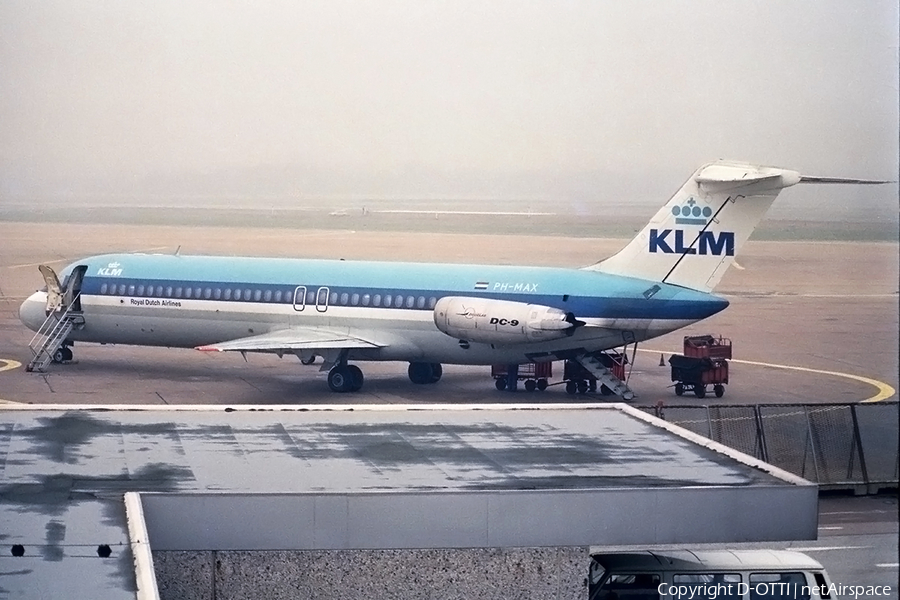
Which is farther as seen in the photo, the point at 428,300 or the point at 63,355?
the point at 63,355

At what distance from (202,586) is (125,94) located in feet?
108

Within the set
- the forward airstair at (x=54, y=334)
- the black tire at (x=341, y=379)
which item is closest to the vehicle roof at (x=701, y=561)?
the black tire at (x=341, y=379)

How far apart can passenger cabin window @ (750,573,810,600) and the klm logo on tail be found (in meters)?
16.4

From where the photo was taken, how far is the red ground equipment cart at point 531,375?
3250 cm

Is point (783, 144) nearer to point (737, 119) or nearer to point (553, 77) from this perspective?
point (737, 119)

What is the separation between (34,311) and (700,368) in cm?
1722

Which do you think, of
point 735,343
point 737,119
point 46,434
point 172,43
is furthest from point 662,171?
point 46,434

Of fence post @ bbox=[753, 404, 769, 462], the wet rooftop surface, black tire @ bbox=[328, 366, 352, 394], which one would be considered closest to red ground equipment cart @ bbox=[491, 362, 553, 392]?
black tire @ bbox=[328, 366, 352, 394]

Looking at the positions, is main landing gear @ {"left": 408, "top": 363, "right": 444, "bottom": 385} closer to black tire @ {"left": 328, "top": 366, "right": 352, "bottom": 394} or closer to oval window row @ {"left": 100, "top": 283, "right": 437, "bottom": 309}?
black tire @ {"left": 328, "top": 366, "right": 352, "bottom": 394}

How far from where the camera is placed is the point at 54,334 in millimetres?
34969

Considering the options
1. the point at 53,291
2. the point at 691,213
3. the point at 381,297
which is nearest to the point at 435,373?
the point at 381,297

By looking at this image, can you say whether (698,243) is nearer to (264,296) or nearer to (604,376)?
(604,376)

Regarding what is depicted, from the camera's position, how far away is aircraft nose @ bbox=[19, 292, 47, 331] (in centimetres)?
3553

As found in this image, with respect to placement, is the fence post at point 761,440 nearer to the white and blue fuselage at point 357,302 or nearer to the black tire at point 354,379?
the white and blue fuselage at point 357,302
